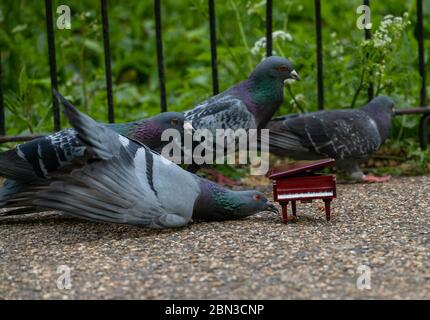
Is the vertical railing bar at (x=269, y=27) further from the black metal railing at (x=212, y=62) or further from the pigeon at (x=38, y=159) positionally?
the pigeon at (x=38, y=159)

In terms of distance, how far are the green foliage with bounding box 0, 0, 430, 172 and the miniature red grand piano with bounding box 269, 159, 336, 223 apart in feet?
5.20

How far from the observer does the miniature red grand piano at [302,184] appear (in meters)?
4.16

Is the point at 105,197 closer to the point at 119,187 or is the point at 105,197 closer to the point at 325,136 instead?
the point at 119,187

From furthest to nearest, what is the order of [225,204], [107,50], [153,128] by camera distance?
1. [107,50]
2. [153,128]
3. [225,204]

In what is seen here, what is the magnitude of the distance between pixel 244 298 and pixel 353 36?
3.76 metres

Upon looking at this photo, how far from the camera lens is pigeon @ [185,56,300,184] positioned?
5.21 meters

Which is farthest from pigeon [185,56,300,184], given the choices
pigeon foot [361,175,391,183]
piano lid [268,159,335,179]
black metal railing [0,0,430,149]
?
piano lid [268,159,335,179]

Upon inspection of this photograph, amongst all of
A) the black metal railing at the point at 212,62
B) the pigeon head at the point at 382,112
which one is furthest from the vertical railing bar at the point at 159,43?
the pigeon head at the point at 382,112

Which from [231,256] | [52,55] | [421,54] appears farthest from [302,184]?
[421,54]

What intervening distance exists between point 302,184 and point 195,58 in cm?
323

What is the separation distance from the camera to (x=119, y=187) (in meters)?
3.98

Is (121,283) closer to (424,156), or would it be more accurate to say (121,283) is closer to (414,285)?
(414,285)
